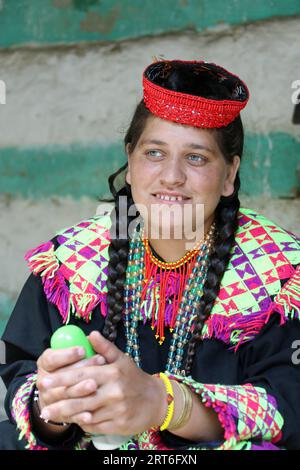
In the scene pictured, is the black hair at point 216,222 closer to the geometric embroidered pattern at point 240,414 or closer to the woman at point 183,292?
the woman at point 183,292

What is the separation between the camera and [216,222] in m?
2.93

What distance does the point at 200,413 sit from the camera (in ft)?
7.86

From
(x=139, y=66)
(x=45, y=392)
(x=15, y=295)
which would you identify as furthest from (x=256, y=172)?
(x=45, y=392)

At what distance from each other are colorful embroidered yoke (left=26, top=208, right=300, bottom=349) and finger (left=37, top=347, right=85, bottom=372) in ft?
2.07

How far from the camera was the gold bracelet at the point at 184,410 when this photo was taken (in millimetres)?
2352

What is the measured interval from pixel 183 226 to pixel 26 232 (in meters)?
1.87

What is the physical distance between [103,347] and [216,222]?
89 centimetres

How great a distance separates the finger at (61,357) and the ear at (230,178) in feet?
3.15

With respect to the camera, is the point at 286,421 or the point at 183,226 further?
the point at 183,226

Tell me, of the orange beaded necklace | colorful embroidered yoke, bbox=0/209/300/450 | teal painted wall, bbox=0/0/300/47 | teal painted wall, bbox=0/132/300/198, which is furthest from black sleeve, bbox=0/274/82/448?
teal painted wall, bbox=0/0/300/47

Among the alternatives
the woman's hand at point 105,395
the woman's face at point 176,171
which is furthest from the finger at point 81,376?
the woman's face at point 176,171

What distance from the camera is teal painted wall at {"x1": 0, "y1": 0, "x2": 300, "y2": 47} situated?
3896 millimetres

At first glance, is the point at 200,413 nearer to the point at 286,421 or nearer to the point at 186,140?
the point at 286,421

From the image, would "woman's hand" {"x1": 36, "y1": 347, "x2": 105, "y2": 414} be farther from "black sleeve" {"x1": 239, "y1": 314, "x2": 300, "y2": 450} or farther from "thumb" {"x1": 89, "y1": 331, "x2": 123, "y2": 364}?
"black sleeve" {"x1": 239, "y1": 314, "x2": 300, "y2": 450}
